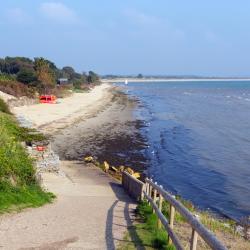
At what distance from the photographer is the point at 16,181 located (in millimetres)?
13570

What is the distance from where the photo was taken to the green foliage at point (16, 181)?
12508 mm

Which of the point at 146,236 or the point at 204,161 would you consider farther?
the point at 204,161

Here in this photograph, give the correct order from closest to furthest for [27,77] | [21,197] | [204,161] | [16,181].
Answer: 1. [21,197]
2. [16,181]
3. [204,161]
4. [27,77]

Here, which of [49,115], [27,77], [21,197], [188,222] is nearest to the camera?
[188,222]

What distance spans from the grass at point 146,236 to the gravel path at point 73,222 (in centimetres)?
19

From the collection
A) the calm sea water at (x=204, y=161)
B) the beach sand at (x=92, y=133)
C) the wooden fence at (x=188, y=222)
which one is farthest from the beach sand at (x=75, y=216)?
the calm sea water at (x=204, y=161)

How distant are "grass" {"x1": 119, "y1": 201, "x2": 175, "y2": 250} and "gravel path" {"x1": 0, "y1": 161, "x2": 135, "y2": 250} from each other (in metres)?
0.19

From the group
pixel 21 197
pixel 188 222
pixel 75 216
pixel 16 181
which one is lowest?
pixel 75 216

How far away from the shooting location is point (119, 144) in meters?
38.4

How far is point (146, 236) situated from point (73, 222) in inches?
73.1

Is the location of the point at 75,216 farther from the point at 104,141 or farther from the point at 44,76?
the point at 44,76

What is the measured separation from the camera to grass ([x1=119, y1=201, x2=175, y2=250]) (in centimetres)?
→ 919

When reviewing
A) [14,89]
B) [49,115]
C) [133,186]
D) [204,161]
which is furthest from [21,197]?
[14,89]

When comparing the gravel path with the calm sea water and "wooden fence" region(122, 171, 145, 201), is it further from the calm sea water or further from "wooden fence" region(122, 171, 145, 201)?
the calm sea water
